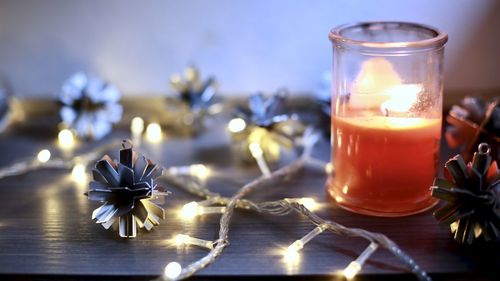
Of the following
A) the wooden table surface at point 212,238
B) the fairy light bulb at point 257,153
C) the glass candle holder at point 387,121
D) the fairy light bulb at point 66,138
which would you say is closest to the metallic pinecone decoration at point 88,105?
the fairy light bulb at point 66,138

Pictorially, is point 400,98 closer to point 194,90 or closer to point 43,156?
point 194,90

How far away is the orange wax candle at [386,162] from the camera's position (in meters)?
0.65

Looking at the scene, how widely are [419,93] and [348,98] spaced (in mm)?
76

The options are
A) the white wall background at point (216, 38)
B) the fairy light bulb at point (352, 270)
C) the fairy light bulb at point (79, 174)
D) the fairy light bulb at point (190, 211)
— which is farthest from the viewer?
the white wall background at point (216, 38)

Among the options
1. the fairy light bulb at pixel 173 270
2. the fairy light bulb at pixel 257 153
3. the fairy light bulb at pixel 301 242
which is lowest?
the fairy light bulb at pixel 173 270

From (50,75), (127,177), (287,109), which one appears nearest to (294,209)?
(127,177)

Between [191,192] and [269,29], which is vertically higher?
[269,29]

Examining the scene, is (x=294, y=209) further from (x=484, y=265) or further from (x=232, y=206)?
(x=484, y=265)

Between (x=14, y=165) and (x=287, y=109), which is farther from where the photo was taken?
(x=287, y=109)

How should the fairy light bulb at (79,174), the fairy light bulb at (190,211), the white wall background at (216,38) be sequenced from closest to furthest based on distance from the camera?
the fairy light bulb at (190,211), the fairy light bulb at (79,174), the white wall background at (216,38)

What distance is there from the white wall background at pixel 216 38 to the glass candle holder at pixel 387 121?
23 cm

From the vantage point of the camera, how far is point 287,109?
98 centimetres

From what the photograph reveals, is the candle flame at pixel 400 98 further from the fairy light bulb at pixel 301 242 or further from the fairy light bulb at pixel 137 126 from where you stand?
the fairy light bulb at pixel 137 126

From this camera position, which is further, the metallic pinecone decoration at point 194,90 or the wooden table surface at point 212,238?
the metallic pinecone decoration at point 194,90
